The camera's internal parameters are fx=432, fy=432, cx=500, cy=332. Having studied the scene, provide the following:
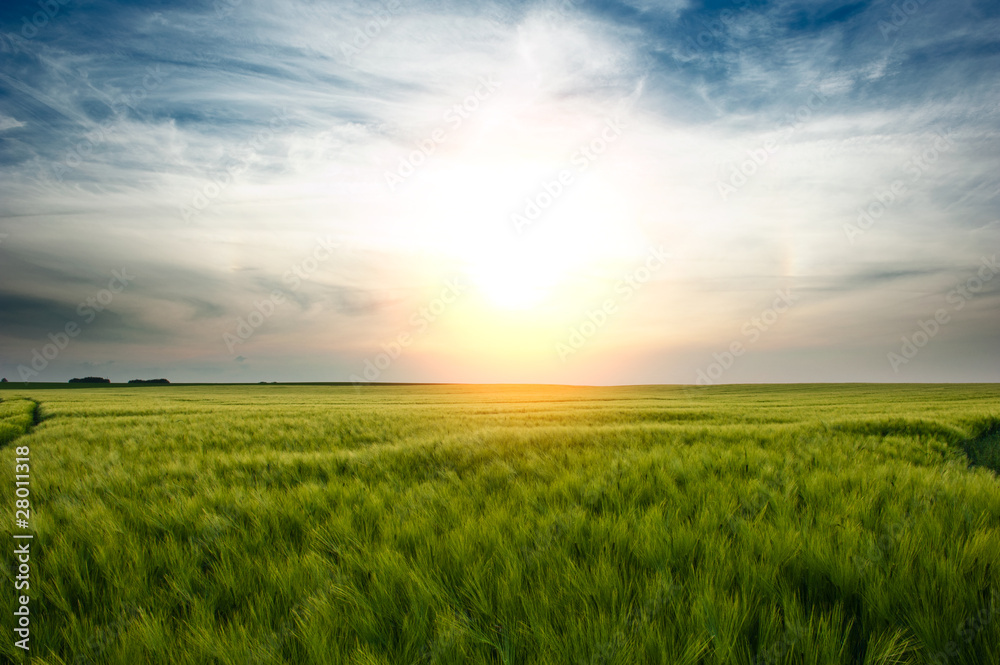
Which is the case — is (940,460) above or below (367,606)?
below

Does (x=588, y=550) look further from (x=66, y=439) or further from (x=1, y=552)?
(x=66, y=439)

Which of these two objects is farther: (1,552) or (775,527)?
(1,552)

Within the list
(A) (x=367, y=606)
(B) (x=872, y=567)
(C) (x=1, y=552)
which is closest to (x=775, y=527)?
(B) (x=872, y=567)

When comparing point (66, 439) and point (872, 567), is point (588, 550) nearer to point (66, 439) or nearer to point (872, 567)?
point (872, 567)

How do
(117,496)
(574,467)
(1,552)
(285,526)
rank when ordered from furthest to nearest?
1. (574,467)
2. (117,496)
3. (285,526)
4. (1,552)

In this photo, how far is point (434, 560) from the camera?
7.73ft

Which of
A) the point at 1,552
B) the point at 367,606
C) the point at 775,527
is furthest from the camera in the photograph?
the point at 1,552

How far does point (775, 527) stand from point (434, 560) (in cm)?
202

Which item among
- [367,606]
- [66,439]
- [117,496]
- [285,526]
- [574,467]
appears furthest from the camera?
[66,439]

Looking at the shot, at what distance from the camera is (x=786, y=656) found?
150cm

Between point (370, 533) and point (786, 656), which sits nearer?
point (786, 656)

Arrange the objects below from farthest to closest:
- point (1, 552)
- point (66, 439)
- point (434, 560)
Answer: point (66, 439) → point (1, 552) → point (434, 560)

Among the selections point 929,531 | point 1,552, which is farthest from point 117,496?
point 929,531

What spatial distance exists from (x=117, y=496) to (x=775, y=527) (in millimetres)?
5370
